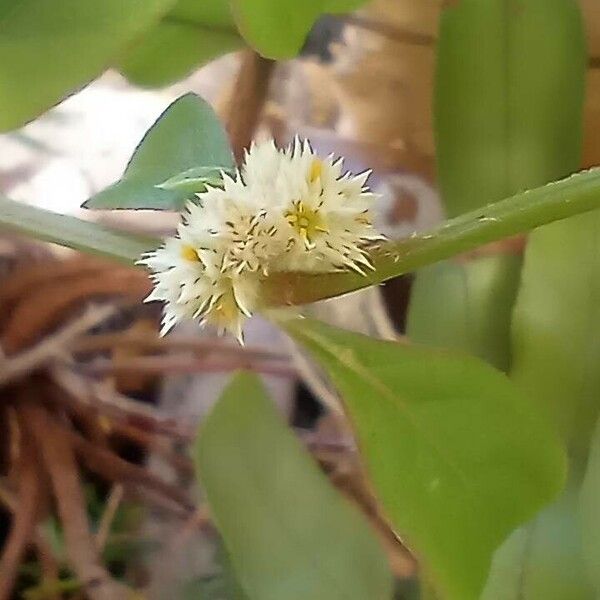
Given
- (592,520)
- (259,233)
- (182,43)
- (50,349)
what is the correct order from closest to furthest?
1. (259,233)
2. (592,520)
3. (182,43)
4. (50,349)

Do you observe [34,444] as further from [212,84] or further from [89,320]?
[212,84]

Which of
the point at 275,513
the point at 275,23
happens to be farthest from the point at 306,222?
the point at 275,513

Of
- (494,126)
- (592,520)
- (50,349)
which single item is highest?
(494,126)

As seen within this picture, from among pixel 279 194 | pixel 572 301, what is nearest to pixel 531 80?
pixel 572 301

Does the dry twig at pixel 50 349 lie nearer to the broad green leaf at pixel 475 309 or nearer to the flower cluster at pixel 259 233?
the broad green leaf at pixel 475 309

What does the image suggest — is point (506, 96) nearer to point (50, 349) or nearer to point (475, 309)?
point (475, 309)

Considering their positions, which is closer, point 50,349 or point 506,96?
point 506,96

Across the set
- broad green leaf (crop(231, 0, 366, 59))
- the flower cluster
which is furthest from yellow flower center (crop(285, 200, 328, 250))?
broad green leaf (crop(231, 0, 366, 59))

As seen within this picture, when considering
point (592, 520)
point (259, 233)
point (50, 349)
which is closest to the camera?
point (259, 233)
